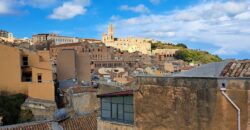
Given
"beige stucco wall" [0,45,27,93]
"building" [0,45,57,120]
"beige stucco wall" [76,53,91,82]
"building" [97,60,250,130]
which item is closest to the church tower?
"beige stucco wall" [76,53,91,82]

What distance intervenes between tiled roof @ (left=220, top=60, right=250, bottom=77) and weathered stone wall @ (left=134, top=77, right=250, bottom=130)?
50 cm

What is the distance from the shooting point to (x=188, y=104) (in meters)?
13.4

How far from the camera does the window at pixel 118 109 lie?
15.9 metres

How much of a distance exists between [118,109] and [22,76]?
Result: 25.9 m

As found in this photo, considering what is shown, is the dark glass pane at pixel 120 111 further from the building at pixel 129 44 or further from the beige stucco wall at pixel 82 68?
the building at pixel 129 44

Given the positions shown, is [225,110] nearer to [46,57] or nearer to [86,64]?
[46,57]

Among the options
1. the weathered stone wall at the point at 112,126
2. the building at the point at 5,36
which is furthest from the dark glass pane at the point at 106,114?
the building at the point at 5,36

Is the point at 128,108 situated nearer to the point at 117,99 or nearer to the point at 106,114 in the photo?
the point at 117,99

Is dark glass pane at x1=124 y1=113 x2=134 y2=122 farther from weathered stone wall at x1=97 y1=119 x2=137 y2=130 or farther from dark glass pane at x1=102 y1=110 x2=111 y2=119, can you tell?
dark glass pane at x1=102 y1=110 x2=111 y2=119

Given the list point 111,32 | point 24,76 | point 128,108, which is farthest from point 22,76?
point 111,32

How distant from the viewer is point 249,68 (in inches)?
496

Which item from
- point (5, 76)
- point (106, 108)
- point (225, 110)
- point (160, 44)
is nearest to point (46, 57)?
point (5, 76)

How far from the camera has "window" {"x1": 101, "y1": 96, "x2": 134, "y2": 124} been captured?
1592cm

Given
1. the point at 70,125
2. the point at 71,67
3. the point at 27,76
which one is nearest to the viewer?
the point at 70,125
